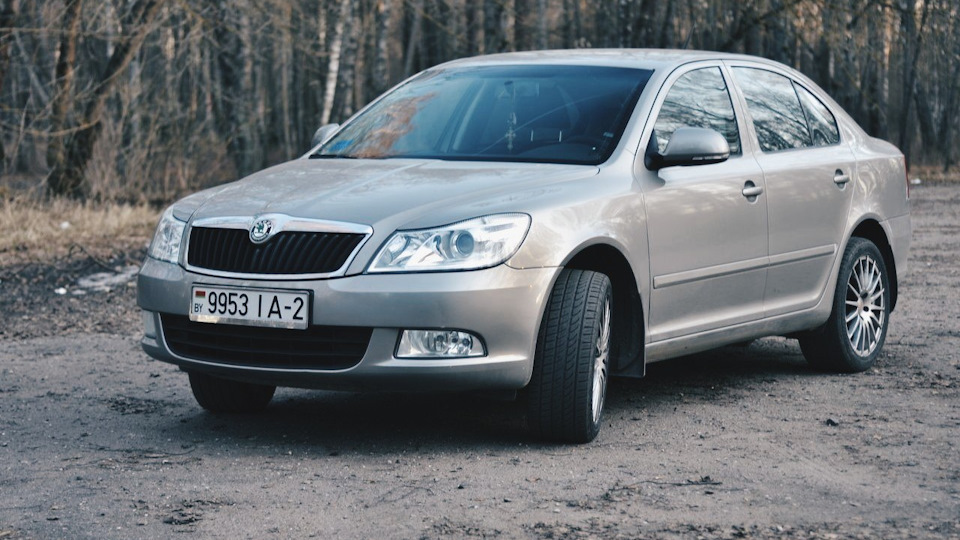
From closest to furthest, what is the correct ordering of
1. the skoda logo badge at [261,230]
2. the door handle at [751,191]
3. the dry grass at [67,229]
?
the skoda logo badge at [261,230] < the door handle at [751,191] < the dry grass at [67,229]

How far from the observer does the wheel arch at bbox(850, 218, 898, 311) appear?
7336mm

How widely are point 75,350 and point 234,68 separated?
14.5 metres

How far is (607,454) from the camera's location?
5.19m

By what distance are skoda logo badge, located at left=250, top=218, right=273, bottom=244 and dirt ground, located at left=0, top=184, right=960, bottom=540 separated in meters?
0.84

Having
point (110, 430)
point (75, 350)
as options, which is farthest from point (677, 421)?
point (75, 350)

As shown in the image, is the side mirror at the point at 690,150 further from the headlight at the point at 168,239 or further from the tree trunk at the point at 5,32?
the tree trunk at the point at 5,32

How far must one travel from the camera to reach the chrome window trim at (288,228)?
16.1 feet

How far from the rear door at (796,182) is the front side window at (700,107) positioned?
0.58 ft

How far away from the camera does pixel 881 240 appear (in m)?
7.46

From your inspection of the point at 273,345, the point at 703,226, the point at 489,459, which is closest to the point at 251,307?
the point at 273,345

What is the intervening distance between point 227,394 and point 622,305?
181 cm

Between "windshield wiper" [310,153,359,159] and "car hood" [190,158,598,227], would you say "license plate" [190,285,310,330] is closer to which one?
"car hood" [190,158,598,227]

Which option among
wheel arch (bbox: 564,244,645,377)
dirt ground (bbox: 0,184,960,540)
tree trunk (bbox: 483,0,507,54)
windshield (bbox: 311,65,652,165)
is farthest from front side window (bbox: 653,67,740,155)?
tree trunk (bbox: 483,0,507,54)

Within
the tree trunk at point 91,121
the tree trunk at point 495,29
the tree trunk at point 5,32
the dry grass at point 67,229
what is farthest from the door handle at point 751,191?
the tree trunk at point 495,29
